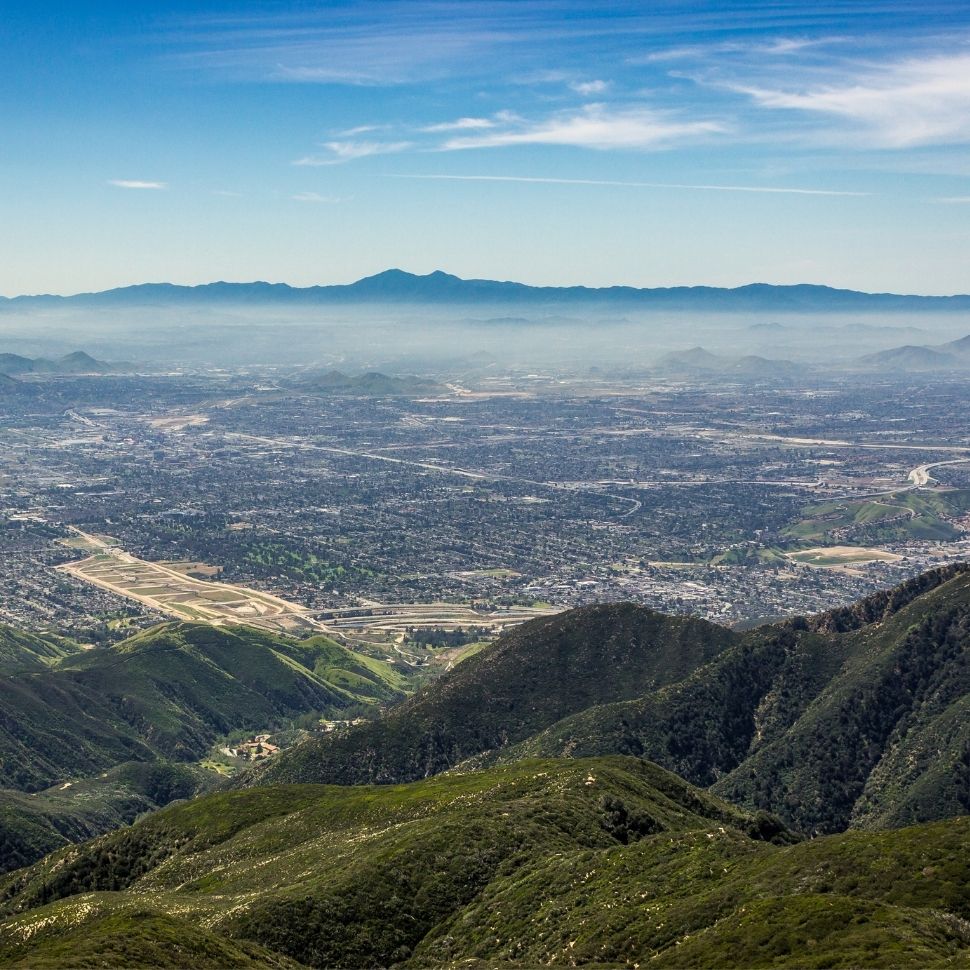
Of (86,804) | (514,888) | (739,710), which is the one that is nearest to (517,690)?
(739,710)

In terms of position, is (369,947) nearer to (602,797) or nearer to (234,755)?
(602,797)

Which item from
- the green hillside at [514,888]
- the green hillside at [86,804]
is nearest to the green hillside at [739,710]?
the green hillside at [86,804]

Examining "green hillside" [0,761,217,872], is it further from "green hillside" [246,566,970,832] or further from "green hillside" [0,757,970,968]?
"green hillside" [0,757,970,968]

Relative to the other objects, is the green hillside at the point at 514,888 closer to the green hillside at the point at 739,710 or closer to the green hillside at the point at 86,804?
the green hillside at the point at 739,710

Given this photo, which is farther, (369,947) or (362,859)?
(362,859)

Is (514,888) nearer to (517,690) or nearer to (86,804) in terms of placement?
(517,690)

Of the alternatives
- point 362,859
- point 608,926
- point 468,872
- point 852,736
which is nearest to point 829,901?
point 608,926

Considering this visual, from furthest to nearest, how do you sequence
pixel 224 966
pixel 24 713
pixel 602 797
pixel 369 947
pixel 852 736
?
1. pixel 24 713
2. pixel 852 736
3. pixel 602 797
4. pixel 369 947
5. pixel 224 966
